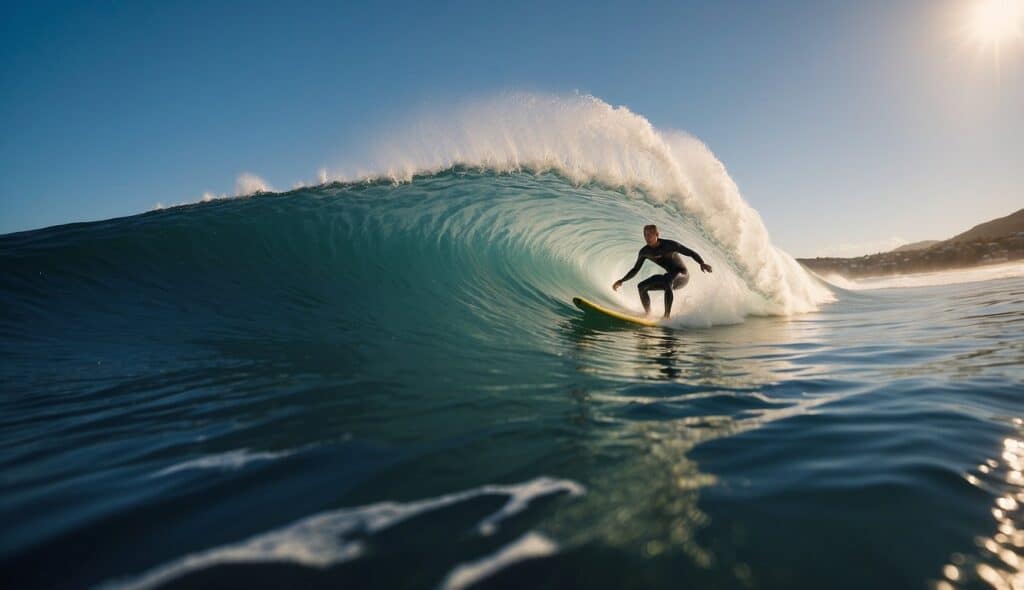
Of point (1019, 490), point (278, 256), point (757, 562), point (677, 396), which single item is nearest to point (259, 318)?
point (278, 256)

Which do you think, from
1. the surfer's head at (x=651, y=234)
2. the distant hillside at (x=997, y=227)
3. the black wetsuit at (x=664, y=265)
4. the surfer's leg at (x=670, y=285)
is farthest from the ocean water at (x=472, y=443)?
the distant hillside at (x=997, y=227)

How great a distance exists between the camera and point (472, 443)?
8.49 ft

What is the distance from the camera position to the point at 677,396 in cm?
358

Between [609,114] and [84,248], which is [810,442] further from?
[84,248]

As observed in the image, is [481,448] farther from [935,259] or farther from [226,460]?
[935,259]

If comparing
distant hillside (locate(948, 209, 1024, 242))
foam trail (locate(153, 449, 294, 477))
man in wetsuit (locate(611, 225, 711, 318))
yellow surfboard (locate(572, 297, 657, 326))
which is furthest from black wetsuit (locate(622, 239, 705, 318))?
distant hillside (locate(948, 209, 1024, 242))

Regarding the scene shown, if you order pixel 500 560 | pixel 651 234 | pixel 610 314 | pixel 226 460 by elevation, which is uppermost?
pixel 651 234

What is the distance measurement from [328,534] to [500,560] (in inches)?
24.5

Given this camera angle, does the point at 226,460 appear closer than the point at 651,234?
Yes

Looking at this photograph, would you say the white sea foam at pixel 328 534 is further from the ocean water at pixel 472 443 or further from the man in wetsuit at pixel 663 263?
the man in wetsuit at pixel 663 263

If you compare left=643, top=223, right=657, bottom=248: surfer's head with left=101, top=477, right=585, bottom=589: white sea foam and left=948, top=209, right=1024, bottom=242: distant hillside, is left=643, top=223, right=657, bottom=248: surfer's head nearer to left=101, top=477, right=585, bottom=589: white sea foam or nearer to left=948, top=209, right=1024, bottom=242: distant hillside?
left=101, top=477, right=585, bottom=589: white sea foam

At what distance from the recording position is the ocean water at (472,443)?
62.4 inches

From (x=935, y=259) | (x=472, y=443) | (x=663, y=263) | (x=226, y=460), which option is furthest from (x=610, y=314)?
(x=935, y=259)

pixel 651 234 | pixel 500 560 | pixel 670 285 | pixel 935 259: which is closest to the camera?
pixel 500 560
